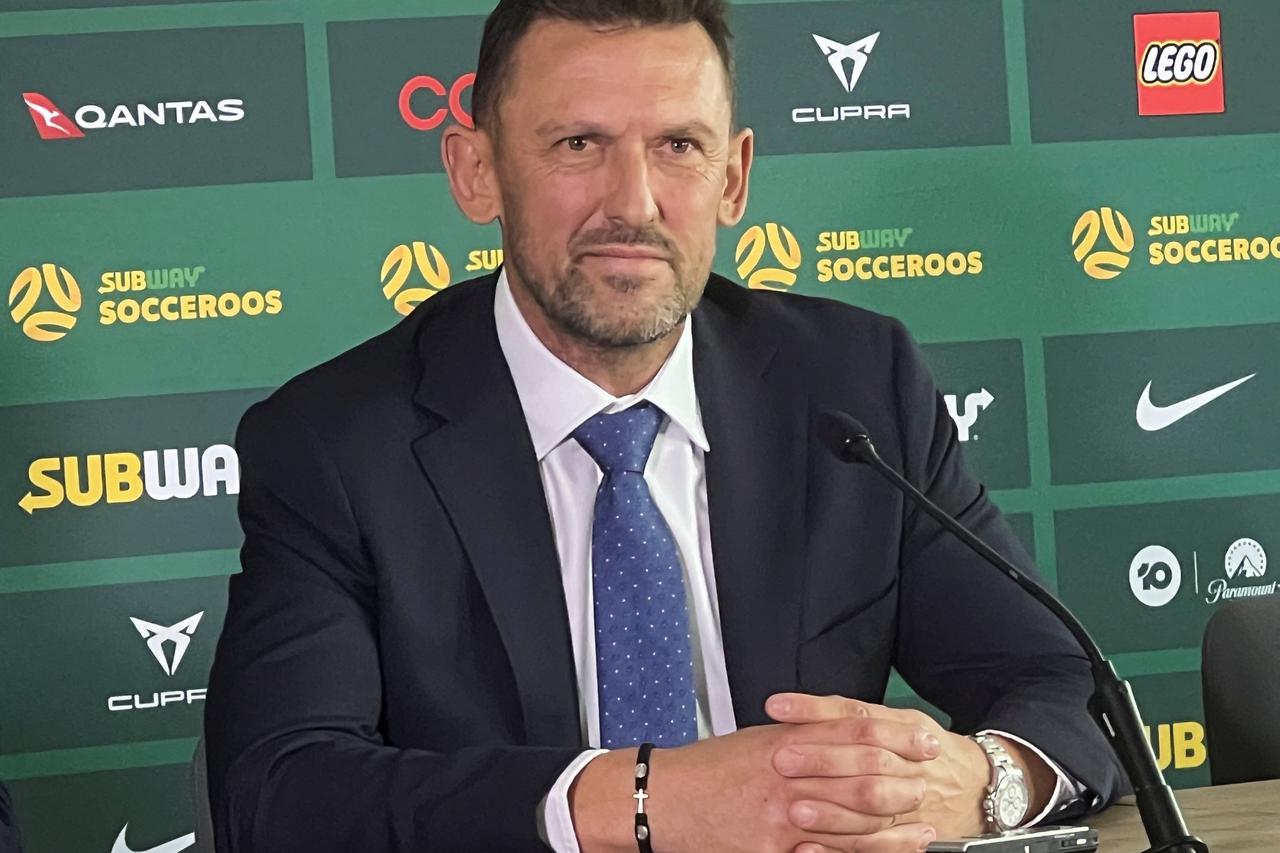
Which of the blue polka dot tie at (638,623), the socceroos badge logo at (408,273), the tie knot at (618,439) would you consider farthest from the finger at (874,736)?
the socceroos badge logo at (408,273)

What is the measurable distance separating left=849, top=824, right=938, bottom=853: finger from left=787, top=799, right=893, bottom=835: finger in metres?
0.01

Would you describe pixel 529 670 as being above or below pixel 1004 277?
below

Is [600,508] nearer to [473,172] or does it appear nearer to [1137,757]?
[473,172]

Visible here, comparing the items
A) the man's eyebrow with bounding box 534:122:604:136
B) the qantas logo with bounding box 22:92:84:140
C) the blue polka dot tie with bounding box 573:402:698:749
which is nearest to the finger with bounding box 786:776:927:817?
the blue polka dot tie with bounding box 573:402:698:749

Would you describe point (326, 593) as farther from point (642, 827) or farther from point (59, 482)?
point (59, 482)

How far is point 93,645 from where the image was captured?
315cm

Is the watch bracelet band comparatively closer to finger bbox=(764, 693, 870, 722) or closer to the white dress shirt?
finger bbox=(764, 693, 870, 722)

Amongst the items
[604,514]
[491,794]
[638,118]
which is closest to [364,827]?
[491,794]

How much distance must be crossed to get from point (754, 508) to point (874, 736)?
52 centimetres

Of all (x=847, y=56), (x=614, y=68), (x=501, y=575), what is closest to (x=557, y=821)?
(x=501, y=575)

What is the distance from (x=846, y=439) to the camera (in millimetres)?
1789

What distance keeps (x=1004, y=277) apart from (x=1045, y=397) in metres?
0.25

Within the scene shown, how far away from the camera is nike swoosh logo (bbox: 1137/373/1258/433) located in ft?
11.4

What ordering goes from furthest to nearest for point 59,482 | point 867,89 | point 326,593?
point 867,89 < point 59,482 < point 326,593
